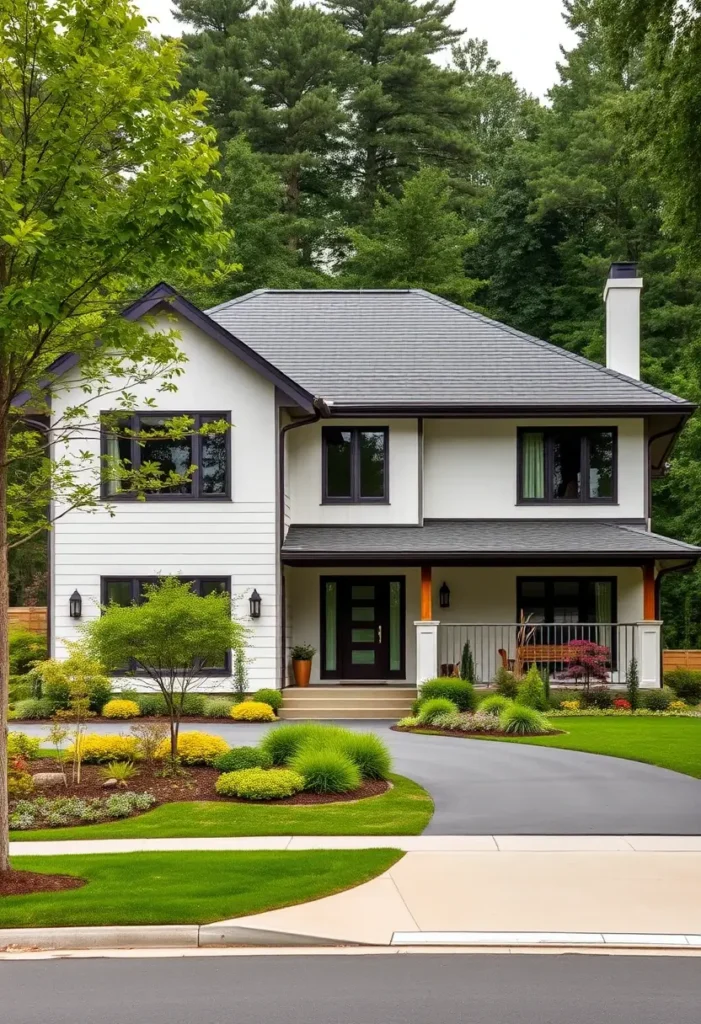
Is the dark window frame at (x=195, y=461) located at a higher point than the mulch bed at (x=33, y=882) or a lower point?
higher

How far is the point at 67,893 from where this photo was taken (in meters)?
9.00

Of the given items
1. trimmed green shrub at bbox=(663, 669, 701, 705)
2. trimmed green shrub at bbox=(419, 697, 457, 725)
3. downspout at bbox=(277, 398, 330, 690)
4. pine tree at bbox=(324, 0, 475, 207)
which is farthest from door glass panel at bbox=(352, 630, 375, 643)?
pine tree at bbox=(324, 0, 475, 207)

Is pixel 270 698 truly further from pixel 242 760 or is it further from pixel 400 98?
pixel 400 98

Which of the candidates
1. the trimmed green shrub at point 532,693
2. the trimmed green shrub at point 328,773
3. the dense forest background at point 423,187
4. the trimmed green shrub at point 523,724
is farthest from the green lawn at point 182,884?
the dense forest background at point 423,187

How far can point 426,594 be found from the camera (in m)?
23.1

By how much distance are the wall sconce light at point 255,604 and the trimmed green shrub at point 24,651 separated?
4.51m

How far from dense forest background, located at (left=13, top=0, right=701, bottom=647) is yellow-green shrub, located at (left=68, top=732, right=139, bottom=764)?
70.4 ft

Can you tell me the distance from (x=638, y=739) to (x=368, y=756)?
5239 mm

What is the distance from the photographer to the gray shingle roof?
24.2m

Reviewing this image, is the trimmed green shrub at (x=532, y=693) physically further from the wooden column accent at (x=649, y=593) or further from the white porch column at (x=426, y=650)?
the wooden column accent at (x=649, y=593)

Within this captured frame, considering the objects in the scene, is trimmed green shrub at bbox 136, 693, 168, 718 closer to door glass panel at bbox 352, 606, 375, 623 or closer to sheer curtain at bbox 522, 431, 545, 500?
door glass panel at bbox 352, 606, 375, 623

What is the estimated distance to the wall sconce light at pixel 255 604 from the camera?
22.3m

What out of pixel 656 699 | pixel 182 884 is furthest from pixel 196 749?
pixel 656 699

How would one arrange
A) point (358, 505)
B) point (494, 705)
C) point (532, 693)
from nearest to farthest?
point (494, 705)
point (532, 693)
point (358, 505)
